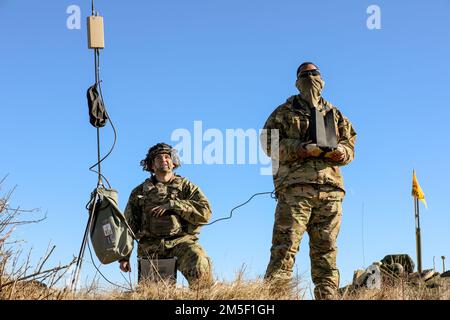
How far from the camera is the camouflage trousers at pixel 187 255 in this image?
843cm

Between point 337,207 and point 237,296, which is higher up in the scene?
point 337,207

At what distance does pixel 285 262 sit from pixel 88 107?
8.44 feet

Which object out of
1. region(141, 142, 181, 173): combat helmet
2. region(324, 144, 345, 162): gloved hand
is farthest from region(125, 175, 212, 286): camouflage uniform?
region(324, 144, 345, 162): gloved hand

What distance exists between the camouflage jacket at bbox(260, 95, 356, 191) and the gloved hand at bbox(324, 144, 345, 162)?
0.19 ft

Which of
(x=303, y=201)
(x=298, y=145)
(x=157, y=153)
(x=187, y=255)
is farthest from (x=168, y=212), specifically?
(x=298, y=145)

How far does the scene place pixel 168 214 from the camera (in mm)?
8906

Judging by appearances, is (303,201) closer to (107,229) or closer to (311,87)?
(311,87)

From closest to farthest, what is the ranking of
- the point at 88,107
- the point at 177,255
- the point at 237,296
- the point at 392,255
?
the point at 237,296 → the point at 88,107 → the point at 177,255 → the point at 392,255

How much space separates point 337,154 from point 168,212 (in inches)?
78.8

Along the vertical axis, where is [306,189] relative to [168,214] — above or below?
above

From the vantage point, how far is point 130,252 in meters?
7.88

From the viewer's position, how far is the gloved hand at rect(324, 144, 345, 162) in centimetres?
859
